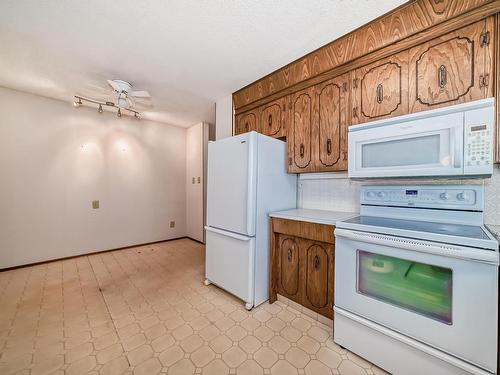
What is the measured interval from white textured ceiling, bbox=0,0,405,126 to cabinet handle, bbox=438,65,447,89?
0.58m

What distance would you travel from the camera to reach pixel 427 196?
141cm

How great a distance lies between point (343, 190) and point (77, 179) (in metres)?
3.93

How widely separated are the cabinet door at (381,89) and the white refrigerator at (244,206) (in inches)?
31.8

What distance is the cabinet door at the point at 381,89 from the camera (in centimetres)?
149

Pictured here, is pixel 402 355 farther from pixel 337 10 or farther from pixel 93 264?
pixel 93 264

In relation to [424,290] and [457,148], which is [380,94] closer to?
[457,148]

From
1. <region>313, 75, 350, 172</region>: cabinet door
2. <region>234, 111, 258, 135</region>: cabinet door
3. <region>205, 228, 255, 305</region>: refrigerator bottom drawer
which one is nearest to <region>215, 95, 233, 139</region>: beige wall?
<region>234, 111, 258, 135</region>: cabinet door

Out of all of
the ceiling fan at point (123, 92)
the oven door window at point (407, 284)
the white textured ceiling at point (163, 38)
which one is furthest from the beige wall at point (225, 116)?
the oven door window at point (407, 284)

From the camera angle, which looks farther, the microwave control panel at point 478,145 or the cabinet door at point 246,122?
the cabinet door at point 246,122

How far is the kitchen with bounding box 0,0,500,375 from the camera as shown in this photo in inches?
44.3

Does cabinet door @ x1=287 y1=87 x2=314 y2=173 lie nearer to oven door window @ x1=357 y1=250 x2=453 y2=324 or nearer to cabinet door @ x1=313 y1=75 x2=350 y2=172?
cabinet door @ x1=313 y1=75 x2=350 y2=172

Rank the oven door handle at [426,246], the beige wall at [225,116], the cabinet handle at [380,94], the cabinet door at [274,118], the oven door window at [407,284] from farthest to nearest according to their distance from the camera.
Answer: the beige wall at [225,116]
the cabinet door at [274,118]
the cabinet handle at [380,94]
the oven door window at [407,284]
the oven door handle at [426,246]

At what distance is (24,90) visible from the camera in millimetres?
2793

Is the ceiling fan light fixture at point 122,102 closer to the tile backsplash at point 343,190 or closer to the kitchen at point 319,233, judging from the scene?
the kitchen at point 319,233
